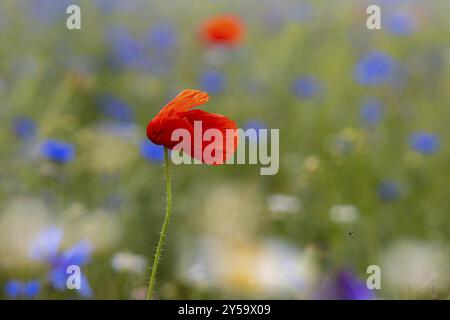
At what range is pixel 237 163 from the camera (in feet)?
6.91

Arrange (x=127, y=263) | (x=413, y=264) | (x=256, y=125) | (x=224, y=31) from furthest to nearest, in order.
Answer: (x=224, y=31) < (x=256, y=125) < (x=413, y=264) < (x=127, y=263)

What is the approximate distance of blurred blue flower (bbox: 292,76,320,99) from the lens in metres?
2.43

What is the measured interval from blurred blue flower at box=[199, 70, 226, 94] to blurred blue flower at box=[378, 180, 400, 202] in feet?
2.54

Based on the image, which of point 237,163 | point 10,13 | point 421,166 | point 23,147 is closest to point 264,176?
point 237,163

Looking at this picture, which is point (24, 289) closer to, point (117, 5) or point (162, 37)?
point (162, 37)

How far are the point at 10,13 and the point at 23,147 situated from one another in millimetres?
1221

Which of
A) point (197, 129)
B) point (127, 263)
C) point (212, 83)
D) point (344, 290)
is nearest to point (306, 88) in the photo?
point (212, 83)

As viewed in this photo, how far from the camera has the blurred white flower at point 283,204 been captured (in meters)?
1.70

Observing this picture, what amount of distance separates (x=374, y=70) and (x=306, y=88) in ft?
0.65

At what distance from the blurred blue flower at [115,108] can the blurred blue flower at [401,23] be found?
3.01 ft

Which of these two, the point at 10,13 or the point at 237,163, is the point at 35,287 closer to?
the point at 237,163

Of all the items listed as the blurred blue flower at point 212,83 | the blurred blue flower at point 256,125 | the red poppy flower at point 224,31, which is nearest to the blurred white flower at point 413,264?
the blurred blue flower at point 256,125

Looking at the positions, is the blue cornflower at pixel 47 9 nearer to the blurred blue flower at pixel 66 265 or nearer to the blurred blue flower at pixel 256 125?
the blurred blue flower at pixel 256 125

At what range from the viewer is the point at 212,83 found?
2.63m
